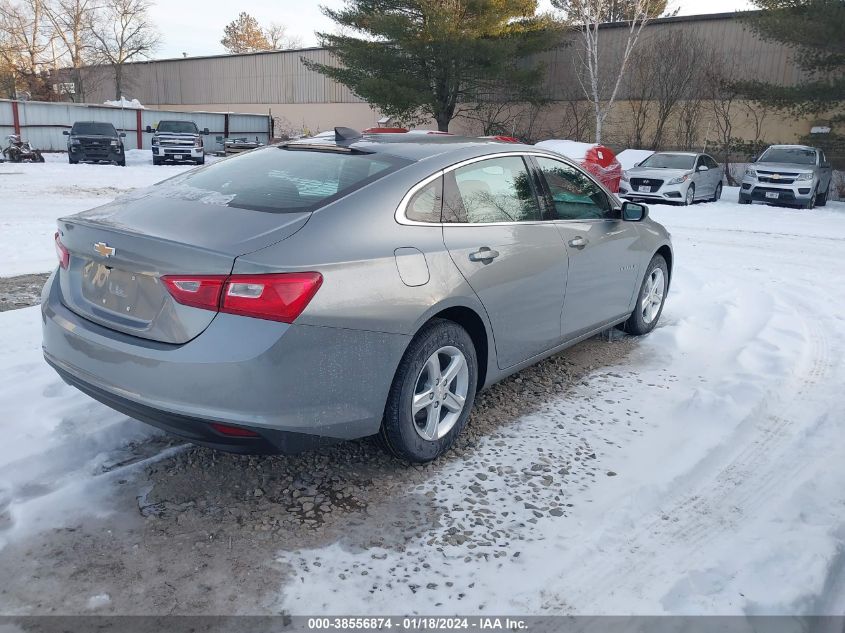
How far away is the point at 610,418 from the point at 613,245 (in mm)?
1372

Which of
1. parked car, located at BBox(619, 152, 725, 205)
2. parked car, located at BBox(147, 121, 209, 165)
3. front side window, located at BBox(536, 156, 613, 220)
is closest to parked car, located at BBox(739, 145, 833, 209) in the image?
parked car, located at BBox(619, 152, 725, 205)

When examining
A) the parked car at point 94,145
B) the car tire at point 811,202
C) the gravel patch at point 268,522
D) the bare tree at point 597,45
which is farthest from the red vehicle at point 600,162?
the parked car at point 94,145

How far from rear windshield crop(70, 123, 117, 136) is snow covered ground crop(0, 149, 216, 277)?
4.91ft

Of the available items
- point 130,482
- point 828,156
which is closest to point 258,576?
point 130,482

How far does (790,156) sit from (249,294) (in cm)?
2021

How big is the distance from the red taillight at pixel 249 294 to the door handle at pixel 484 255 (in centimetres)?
113

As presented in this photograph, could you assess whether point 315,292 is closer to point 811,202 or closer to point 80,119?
point 811,202

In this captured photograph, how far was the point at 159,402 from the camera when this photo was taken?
2854 mm

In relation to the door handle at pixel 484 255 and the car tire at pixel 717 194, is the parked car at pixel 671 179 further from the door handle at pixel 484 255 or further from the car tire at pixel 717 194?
the door handle at pixel 484 255

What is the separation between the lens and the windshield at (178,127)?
27.8 metres

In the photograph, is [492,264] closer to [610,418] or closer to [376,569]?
[610,418]

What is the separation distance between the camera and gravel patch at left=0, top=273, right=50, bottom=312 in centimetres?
610

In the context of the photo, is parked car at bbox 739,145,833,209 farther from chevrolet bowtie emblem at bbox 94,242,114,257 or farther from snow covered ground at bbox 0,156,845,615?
chevrolet bowtie emblem at bbox 94,242,114,257

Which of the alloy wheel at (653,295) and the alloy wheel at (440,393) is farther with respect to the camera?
the alloy wheel at (653,295)
